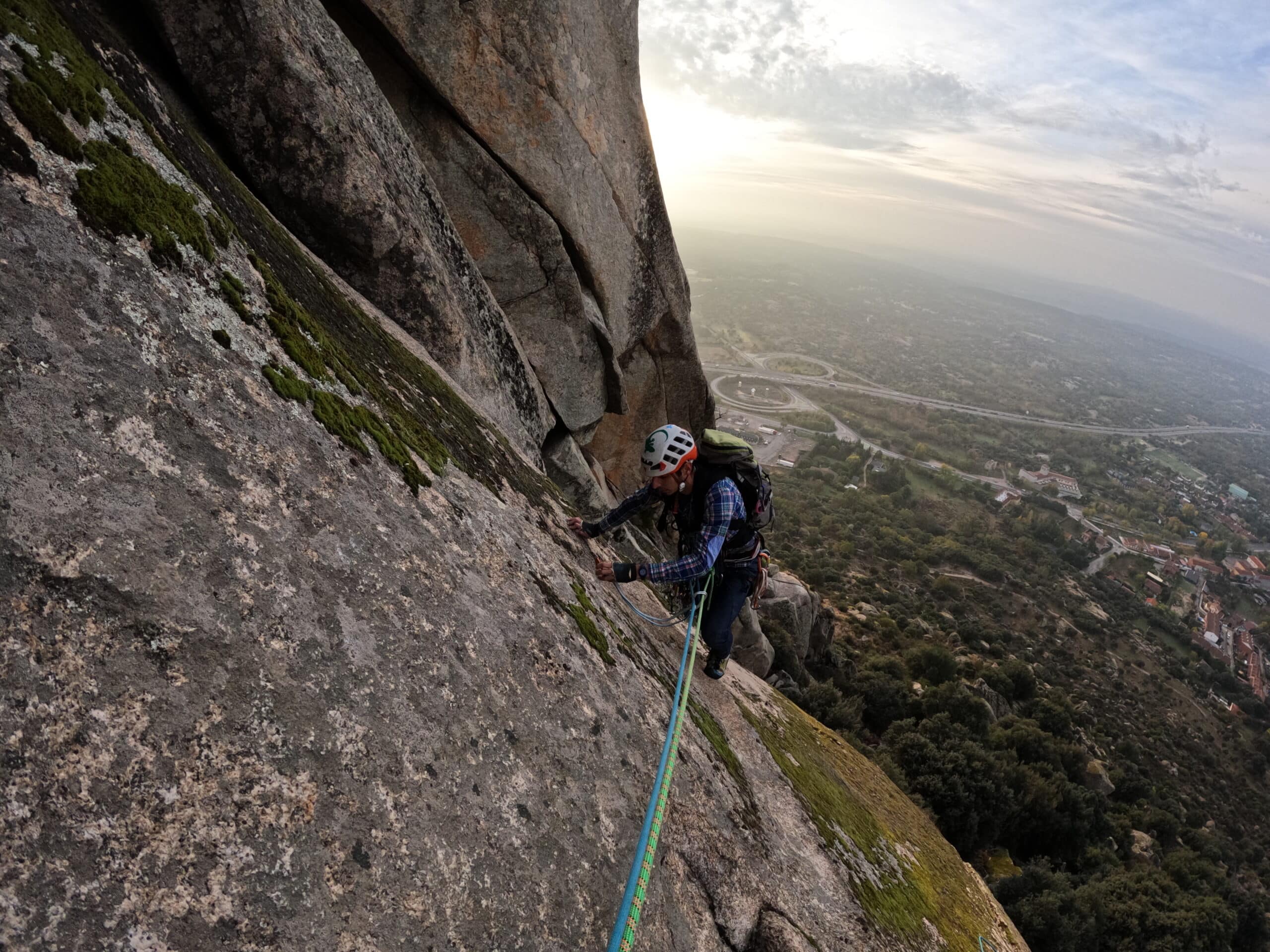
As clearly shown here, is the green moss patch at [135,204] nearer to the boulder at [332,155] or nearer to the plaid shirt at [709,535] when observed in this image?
the boulder at [332,155]

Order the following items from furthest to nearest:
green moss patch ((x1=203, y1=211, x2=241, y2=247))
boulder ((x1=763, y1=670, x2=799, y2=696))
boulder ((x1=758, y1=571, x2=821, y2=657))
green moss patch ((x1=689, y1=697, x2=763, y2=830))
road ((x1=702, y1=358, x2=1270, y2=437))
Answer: road ((x1=702, y1=358, x2=1270, y2=437))
boulder ((x1=758, y1=571, x2=821, y2=657))
boulder ((x1=763, y1=670, x2=799, y2=696))
green moss patch ((x1=689, y1=697, x2=763, y2=830))
green moss patch ((x1=203, y1=211, x2=241, y2=247))

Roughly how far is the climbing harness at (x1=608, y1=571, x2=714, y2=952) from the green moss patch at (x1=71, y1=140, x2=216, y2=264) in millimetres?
4663

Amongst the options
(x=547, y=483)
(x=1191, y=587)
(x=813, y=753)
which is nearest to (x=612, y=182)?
(x=547, y=483)

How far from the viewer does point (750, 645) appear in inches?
775

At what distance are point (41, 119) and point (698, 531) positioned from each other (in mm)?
6369

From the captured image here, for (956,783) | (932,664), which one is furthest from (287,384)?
(932,664)

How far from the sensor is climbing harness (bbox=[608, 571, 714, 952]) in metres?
3.59

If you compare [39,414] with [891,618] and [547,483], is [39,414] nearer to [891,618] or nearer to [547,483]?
[547,483]

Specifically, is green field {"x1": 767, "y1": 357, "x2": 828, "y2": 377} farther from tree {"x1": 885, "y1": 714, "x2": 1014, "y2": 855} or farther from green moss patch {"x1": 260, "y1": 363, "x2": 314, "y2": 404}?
green moss patch {"x1": 260, "y1": 363, "x2": 314, "y2": 404}

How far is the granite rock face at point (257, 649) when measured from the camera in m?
2.55

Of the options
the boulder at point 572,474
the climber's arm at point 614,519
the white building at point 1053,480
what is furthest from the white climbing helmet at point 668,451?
the white building at point 1053,480

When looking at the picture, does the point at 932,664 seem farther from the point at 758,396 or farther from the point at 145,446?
the point at 758,396

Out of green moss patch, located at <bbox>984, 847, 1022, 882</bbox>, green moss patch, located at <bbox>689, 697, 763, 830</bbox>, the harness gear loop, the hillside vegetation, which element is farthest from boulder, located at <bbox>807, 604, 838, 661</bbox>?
green moss patch, located at <bbox>689, 697, 763, 830</bbox>

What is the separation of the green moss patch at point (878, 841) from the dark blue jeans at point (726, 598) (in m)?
1.25
